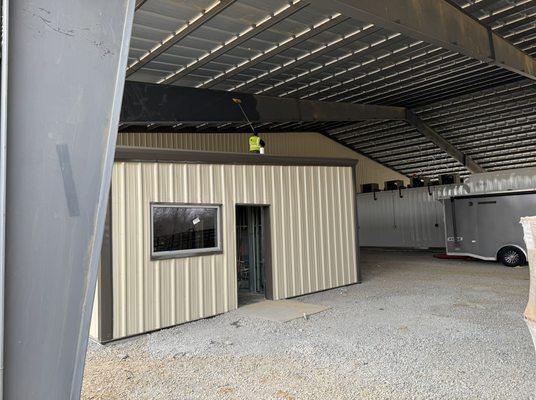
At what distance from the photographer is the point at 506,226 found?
13.0 m

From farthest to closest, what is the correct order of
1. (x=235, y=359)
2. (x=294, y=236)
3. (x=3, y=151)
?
(x=294, y=236)
(x=235, y=359)
(x=3, y=151)

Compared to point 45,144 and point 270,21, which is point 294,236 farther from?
point 45,144

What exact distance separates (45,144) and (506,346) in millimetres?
5784

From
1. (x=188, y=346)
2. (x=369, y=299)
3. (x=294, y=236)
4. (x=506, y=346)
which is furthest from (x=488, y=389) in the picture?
(x=294, y=236)

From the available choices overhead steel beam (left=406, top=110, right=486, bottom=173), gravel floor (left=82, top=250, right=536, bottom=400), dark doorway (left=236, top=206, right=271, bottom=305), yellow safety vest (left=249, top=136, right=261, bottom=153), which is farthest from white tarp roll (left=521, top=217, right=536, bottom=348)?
overhead steel beam (left=406, top=110, right=486, bottom=173)

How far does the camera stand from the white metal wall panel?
1716cm

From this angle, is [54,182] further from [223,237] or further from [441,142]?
[441,142]

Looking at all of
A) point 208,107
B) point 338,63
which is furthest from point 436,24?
point 208,107

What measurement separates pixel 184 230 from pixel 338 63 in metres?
6.25

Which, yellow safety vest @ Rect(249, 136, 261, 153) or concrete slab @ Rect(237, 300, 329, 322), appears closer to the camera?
concrete slab @ Rect(237, 300, 329, 322)

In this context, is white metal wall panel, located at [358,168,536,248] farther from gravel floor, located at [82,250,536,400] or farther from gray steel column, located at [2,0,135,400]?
gray steel column, located at [2,0,135,400]

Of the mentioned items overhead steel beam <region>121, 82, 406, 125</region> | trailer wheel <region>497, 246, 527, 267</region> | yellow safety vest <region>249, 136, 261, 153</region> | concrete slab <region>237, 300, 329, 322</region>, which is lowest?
concrete slab <region>237, 300, 329, 322</region>

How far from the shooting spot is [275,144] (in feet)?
68.8

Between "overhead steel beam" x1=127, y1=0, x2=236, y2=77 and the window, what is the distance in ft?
10.8
